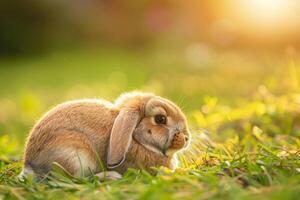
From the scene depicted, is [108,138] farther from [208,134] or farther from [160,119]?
[208,134]

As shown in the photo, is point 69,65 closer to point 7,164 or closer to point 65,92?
point 65,92

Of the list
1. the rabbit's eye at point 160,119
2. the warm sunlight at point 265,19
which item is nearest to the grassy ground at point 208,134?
the rabbit's eye at point 160,119

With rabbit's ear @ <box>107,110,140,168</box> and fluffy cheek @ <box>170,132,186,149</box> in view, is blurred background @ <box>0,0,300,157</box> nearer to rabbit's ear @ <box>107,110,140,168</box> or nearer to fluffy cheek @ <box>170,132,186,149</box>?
fluffy cheek @ <box>170,132,186,149</box>

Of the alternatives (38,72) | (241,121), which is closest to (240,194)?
(241,121)

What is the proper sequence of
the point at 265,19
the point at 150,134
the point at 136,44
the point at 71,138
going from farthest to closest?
the point at 136,44
the point at 265,19
the point at 150,134
the point at 71,138

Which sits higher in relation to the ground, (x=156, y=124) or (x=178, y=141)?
(x=156, y=124)

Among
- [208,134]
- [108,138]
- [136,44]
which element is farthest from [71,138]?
[136,44]
